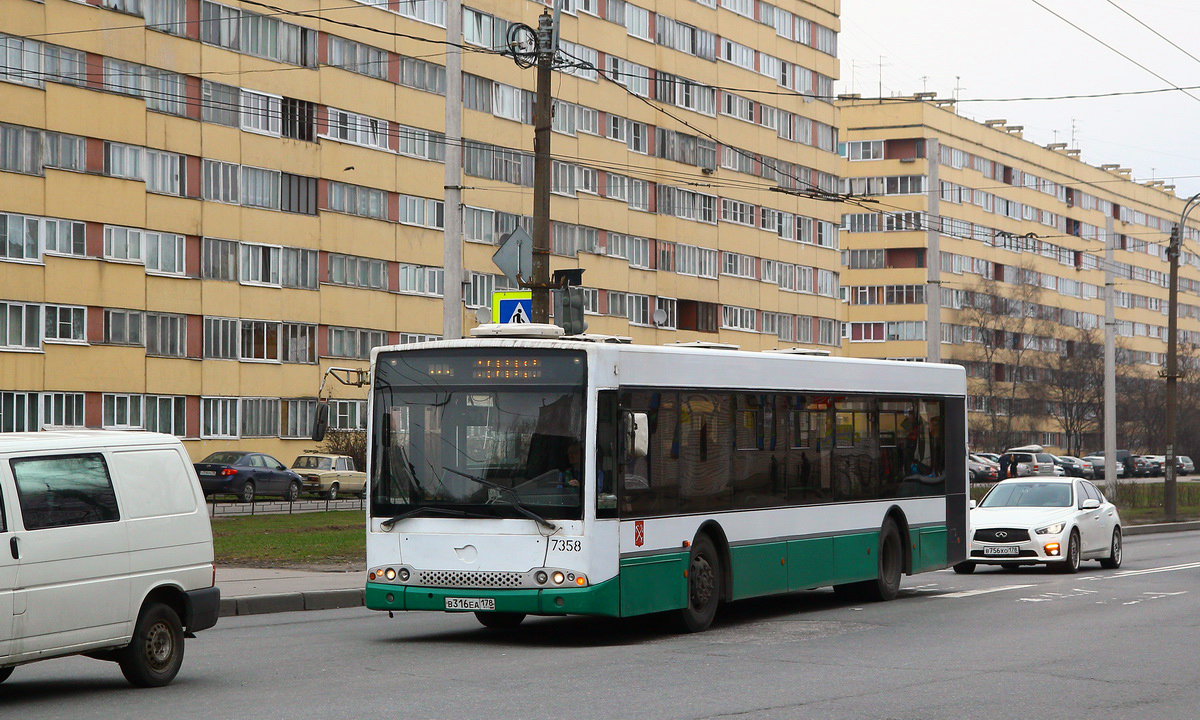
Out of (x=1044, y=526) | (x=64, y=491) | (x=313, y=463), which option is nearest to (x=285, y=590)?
(x=64, y=491)

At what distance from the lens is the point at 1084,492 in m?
25.3

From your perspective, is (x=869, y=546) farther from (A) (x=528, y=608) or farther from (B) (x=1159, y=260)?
(B) (x=1159, y=260)

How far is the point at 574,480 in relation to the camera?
13664mm

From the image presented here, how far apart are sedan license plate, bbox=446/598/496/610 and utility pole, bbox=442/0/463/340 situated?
7.11 m

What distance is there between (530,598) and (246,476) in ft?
124

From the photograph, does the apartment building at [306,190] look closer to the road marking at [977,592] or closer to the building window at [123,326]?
the building window at [123,326]

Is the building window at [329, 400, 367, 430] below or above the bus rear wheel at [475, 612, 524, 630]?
above

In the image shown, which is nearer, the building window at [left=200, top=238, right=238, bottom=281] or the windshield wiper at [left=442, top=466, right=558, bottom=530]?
the windshield wiper at [left=442, top=466, right=558, bottom=530]

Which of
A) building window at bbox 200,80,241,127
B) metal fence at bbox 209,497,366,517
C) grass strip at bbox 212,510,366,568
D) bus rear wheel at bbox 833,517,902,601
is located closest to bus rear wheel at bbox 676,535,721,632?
bus rear wheel at bbox 833,517,902,601

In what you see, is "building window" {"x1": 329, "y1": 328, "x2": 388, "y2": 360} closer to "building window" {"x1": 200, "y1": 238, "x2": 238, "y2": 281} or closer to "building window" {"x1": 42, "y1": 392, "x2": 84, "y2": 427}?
"building window" {"x1": 200, "y1": 238, "x2": 238, "y2": 281}

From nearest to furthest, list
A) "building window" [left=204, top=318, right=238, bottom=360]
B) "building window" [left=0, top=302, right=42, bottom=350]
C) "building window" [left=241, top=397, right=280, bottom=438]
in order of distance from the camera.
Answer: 1. "building window" [left=0, top=302, right=42, bottom=350]
2. "building window" [left=204, top=318, right=238, bottom=360]
3. "building window" [left=241, top=397, right=280, bottom=438]

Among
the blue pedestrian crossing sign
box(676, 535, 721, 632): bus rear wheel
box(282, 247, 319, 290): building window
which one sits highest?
box(282, 247, 319, 290): building window

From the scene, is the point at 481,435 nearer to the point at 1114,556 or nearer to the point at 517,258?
the point at 517,258

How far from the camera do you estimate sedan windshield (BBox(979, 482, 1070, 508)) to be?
2483 cm
